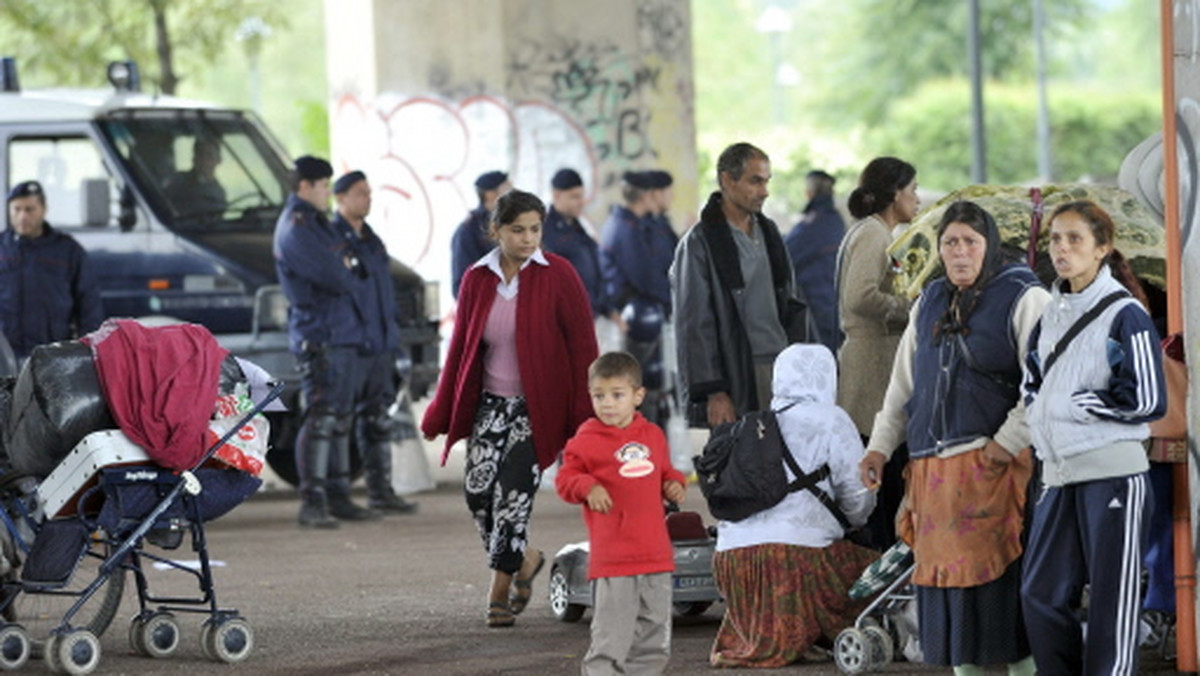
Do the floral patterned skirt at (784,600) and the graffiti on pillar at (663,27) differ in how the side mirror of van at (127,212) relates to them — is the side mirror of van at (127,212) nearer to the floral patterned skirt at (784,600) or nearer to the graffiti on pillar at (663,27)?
the floral patterned skirt at (784,600)

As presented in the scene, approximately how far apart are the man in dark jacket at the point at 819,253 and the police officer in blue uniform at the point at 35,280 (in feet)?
15.9

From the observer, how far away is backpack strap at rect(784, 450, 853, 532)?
9.82 m

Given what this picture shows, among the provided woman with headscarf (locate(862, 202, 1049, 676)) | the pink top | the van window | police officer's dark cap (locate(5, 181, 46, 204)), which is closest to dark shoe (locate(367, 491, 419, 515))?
the van window

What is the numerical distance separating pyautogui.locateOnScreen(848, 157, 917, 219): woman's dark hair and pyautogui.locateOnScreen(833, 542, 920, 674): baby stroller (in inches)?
84.8

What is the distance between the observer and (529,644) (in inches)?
421

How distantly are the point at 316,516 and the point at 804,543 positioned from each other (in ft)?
21.7

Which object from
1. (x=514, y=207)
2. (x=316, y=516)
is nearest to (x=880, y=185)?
(x=514, y=207)

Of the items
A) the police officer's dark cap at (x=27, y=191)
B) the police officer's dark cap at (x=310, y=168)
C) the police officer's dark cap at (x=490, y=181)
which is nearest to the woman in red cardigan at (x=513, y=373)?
the police officer's dark cap at (x=310, y=168)

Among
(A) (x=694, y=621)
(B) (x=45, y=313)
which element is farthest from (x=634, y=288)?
(A) (x=694, y=621)

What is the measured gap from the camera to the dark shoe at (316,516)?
52.2ft

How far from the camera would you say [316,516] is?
15.9 m

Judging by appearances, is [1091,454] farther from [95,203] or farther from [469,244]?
[95,203]

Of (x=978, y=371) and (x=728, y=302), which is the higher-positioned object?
(x=728, y=302)

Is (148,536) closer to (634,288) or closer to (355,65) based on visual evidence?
(634,288)
